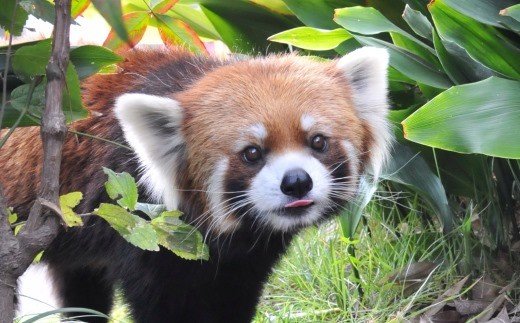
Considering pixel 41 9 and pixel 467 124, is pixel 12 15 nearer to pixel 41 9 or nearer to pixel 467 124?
pixel 41 9

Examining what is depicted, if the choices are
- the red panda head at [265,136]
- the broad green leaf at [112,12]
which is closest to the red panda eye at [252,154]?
the red panda head at [265,136]

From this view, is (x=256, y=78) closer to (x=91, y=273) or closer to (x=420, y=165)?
(x=420, y=165)

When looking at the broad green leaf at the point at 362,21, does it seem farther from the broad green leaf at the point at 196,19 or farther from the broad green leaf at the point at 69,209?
the broad green leaf at the point at 69,209

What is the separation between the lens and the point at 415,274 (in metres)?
3.36

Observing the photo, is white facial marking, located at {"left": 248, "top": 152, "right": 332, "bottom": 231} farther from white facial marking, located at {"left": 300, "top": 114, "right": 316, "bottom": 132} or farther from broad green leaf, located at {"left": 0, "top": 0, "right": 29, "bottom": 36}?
broad green leaf, located at {"left": 0, "top": 0, "right": 29, "bottom": 36}

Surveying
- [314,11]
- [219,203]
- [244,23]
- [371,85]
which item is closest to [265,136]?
[219,203]

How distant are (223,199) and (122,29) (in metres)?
2.02

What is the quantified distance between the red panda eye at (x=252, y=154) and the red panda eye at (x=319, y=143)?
19 centimetres

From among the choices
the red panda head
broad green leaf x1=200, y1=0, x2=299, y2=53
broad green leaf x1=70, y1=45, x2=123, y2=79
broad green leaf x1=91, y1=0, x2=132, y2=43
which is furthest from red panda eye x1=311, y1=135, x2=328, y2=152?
broad green leaf x1=91, y1=0, x2=132, y2=43

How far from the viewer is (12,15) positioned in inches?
63.3

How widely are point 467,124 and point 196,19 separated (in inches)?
77.5

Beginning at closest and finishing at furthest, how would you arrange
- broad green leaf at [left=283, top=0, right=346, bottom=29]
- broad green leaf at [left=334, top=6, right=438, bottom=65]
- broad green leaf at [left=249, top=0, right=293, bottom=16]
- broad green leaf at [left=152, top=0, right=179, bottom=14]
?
broad green leaf at [left=334, top=6, right=438, bottom=65]
broad green leaf at [left=152, top=0, right=179, bottom=14]
broad green leaf at [left=283, top=0, right=346, bottom=29]
broad green leaf at [left=249, top=0, right=293, bottom=16]

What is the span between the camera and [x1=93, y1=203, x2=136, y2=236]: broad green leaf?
1.66m

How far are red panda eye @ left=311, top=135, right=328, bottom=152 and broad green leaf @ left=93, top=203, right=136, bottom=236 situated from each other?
3.68 ft
